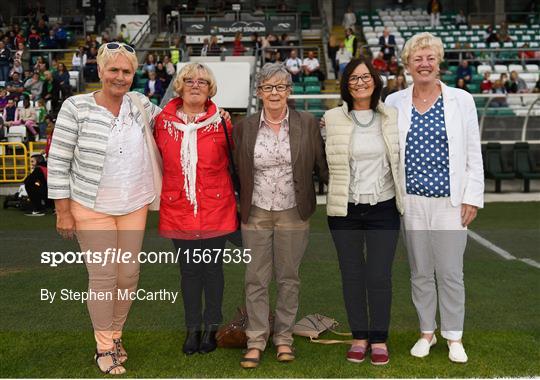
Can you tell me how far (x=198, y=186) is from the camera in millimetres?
4633

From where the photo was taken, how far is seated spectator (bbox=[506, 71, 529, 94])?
19.3 meters

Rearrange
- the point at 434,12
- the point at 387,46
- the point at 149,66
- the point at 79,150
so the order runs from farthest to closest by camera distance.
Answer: the point at 434,12
the point at 387,46
the point at 149,66
the point at 79,150

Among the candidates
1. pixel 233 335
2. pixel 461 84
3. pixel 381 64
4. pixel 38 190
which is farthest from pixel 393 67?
pixel 233 335

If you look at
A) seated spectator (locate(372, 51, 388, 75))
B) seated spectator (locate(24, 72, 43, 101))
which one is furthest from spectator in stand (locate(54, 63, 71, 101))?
seated spectator (locate(372, 51, 388, 75))

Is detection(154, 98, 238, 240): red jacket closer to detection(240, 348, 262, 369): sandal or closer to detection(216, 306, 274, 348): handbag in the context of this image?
detection(216, 306, 274, 348): handbag

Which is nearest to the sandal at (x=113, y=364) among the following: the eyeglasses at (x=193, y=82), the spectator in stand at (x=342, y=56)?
the eyeglasses at (x=193, y=82)

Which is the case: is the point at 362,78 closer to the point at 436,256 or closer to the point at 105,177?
the point at 436,256

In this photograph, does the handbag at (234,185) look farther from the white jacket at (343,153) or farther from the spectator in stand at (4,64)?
the spectator in stand at (4,64)

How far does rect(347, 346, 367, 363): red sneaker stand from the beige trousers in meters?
1.35

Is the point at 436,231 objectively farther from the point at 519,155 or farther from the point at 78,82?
the point at 78,82

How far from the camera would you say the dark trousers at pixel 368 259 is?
15.1ft

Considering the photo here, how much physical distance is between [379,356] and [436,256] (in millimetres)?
686

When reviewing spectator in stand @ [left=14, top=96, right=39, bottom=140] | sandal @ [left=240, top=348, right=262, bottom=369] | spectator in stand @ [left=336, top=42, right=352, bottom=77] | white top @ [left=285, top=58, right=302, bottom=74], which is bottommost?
sandal @ [left=240, top=348, right=262, bottom=369]

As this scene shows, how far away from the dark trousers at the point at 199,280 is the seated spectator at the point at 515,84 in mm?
15755
